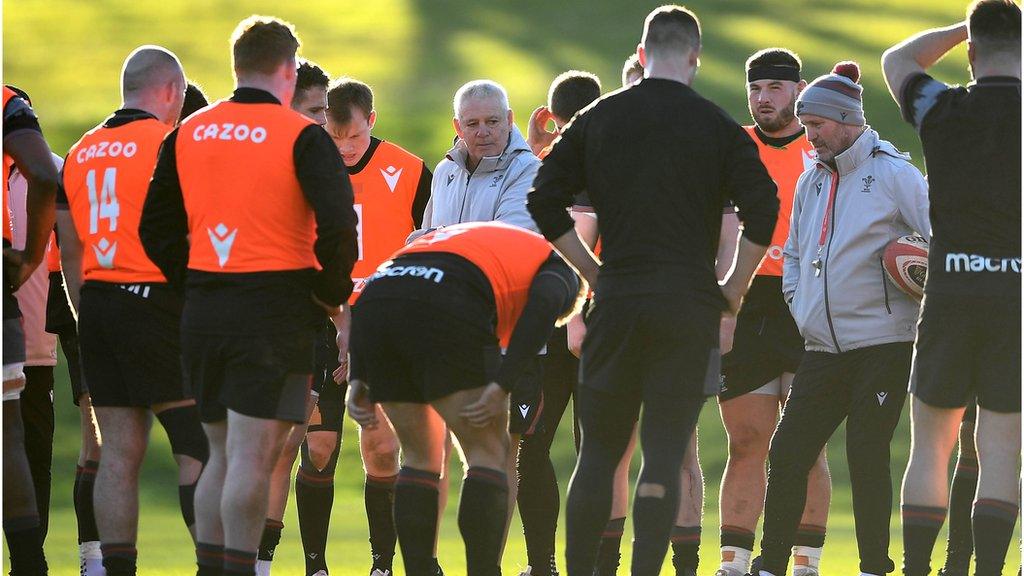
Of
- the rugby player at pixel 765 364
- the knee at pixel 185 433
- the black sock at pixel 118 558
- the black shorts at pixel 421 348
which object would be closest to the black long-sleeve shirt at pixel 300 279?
the black shorts at pixel 421 348

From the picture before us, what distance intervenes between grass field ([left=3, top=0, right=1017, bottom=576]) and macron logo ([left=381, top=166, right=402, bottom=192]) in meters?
12.3

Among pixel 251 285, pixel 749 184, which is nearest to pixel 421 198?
pixel 251 285

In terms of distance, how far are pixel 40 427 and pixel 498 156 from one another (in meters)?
2.46

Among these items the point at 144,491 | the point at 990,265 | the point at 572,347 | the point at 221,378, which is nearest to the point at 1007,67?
the point at 990,265

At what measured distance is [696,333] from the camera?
5180 mm

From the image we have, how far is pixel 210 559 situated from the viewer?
527 cm

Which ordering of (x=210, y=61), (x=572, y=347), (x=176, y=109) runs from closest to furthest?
(x=176, y=109), (x=572, y=347), (x=210, y=61)

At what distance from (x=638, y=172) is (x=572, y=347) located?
1908 mm

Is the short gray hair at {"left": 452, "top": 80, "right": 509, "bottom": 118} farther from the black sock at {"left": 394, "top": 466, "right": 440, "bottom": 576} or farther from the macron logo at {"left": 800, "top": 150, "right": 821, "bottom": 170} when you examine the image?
the black sock at {"left": 394, "top": 466, "right": 440, "bottom": 576}

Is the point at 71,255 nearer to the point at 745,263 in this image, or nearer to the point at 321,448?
the point at 321,448

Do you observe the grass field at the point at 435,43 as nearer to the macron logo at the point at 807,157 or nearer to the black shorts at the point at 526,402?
the macron logo at the point at 807,157

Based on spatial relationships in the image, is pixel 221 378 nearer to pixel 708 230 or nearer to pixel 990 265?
pixel 708 230

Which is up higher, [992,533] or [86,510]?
[992,533]

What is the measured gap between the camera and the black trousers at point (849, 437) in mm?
6422
